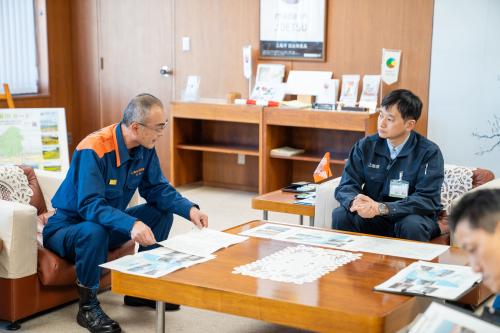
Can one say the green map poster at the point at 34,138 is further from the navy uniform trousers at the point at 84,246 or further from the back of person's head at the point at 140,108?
the back of person's head at the point at 140,108

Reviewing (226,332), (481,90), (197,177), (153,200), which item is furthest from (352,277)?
(197,177)

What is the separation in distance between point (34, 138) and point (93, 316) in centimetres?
265

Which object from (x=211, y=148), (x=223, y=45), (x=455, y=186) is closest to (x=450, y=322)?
(x=455, y=186)

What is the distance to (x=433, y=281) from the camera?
2.52 metres

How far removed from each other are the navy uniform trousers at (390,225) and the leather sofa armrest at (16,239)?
1.56m

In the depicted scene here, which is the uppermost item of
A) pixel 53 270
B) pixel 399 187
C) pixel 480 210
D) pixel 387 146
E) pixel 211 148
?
pixel 480 210

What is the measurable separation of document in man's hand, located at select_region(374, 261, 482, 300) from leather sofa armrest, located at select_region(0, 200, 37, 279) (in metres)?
1.68

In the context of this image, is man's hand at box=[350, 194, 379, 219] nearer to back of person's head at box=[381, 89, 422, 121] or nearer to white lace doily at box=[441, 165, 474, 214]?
back of person's head at box=[381, 89, 422, 121]

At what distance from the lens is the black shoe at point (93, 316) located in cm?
327

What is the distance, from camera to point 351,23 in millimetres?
6055

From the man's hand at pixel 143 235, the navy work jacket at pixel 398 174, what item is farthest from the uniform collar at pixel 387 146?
the man's hand at pixel 143 235

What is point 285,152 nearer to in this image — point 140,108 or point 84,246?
point 140,108

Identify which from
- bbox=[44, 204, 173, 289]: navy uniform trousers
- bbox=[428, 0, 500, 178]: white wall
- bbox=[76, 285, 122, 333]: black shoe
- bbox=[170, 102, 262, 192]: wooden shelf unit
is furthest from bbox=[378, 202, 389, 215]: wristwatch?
bbox=[170, 102, 262, 192]: wooden shelf unit

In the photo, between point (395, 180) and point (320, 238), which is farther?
point (395, 180)
